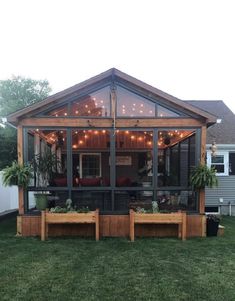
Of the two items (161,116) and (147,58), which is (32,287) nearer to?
(161,116)

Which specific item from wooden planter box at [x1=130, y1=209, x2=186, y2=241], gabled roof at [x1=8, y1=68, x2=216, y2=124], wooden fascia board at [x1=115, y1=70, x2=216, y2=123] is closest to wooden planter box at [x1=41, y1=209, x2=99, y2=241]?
wooden planter box at [x1=130, y1=209, x2=186, y2=241]

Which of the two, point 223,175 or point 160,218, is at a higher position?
point 223,175

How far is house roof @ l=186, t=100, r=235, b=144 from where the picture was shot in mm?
12266

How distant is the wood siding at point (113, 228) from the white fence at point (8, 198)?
3574 mm

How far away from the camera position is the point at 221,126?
A: 520 inches

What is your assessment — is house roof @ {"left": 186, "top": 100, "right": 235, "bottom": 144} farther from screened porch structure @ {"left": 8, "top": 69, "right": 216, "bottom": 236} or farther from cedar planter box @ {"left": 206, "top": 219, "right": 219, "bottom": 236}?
cedar planter box @ {"left": 206, "top": 219, "right": 219, "bottom": 236}

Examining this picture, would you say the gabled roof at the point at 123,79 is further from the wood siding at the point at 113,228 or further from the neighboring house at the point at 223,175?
the neighboring house at the point at 223,175

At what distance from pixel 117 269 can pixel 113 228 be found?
8.26ft

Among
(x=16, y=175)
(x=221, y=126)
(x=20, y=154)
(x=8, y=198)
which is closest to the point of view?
(x=16, y=175)

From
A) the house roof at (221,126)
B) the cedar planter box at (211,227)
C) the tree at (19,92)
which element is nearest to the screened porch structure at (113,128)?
the cedar planter box at (211,227)

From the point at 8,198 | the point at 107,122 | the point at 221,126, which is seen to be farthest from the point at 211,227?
the point at 8,198

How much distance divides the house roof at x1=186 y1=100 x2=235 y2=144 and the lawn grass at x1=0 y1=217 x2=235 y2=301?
5460mm

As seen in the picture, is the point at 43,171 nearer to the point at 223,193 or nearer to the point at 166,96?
the point at 166,96

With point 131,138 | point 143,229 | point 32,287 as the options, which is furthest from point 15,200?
point 32,287
